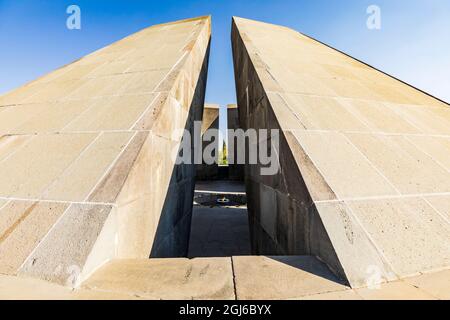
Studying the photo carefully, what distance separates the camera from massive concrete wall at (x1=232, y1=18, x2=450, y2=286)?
5.94ft

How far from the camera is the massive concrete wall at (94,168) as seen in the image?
1.82 metres

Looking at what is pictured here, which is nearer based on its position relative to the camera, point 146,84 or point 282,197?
point 282,197

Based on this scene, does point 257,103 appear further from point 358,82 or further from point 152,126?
point 358,82

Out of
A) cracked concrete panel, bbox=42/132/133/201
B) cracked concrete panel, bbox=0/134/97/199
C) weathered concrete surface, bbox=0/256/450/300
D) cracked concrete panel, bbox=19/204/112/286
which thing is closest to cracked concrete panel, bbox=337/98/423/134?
weathered concrete surface, bbox=0/256/450/300

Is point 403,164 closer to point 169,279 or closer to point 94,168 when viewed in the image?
point 169,279

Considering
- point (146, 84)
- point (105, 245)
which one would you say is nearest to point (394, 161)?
point (105, 245)

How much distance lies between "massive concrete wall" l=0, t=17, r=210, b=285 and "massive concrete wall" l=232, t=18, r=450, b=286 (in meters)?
1.56

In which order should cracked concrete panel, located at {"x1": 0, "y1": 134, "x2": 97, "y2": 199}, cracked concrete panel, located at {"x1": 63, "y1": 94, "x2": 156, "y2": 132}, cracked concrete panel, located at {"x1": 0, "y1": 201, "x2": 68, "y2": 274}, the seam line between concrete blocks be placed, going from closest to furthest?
cracked concrete panel, located at {"x1": 0, "y1": 201, "x2": 68, "y2": 274} < the seam line between concrete blocks < cracked concrete panel, located at {"x1": 0, "y1": 134, "x2": 97, "y2": 199} < cracked concrete panel, located at {"x1": 63, "y1": 94, "x2": 156, "y2": 132}

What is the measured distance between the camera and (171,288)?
1520 mm

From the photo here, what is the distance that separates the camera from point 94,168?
2391 mm

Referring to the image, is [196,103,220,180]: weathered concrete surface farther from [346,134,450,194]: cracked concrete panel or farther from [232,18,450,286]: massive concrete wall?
[346,134,450,194]: cracked concrete panel

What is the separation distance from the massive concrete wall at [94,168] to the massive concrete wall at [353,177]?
1563 millimetres

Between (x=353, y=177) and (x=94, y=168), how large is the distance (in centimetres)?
268
